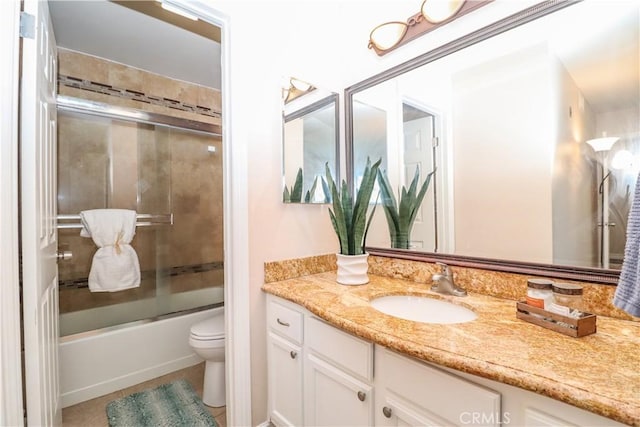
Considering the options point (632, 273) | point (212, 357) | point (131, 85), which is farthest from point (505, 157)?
point (131, 85)

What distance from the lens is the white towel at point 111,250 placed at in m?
2.11

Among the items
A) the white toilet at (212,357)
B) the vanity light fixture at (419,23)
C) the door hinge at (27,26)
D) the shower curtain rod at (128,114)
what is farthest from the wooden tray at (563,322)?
the shower curtain rod at (128,114)

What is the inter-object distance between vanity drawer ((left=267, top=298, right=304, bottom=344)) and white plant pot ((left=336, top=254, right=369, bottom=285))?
0.29 m

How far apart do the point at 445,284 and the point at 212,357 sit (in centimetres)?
138

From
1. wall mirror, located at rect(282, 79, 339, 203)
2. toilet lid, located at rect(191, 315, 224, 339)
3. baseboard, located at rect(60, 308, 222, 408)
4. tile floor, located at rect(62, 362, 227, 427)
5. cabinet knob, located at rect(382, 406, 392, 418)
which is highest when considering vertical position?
wall mirror, located at rect(282, 79, 339, 203)

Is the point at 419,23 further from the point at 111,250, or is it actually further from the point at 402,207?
the point at 111,250

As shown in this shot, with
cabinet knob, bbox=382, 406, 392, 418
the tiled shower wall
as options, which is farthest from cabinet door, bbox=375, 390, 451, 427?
the tiled shower wall

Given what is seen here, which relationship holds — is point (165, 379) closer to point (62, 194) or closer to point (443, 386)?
point (62, 194)

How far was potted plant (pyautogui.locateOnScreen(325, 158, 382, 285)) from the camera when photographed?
4.69 feet

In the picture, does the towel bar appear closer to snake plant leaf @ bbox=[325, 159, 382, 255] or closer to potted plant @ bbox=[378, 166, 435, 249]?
snake plant leaf @ bbox=[325, 159, 382, 255]

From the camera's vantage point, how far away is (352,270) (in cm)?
143

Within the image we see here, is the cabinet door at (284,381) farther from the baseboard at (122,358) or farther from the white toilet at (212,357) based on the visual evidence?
the baseboard at (122,358)

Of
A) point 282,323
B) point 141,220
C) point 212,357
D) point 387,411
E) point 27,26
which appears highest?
point 27,26

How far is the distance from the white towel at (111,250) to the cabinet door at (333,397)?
1.73 meters
